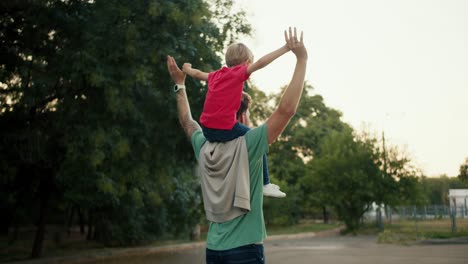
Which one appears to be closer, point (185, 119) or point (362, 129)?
point (185, 119)

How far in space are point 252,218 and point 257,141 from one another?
1.03 ft

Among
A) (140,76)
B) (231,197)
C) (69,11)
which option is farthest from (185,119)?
(69,11)

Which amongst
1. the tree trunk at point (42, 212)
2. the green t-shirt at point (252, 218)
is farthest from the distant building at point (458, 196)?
the green t-shirt at point (252, 218)

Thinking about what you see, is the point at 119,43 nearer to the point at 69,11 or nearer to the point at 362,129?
the point at 69,11

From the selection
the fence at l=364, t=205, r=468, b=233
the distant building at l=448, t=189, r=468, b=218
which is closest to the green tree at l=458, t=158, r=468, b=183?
the distant building at l=448, t=189, r=468, b=218

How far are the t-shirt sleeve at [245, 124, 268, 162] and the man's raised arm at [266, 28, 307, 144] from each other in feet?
0.08

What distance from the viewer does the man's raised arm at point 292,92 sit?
82.8 inches

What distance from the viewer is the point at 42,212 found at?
1895 cm

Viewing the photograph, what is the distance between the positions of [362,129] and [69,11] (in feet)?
79.7

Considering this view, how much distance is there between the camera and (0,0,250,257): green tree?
11.2m

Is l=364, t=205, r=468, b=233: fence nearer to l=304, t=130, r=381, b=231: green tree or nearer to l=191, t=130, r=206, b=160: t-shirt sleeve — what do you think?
l=304, t=130, r=381, b=231: green tree

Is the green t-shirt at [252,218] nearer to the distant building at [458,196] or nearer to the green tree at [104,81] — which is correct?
the green tree at [104,81]

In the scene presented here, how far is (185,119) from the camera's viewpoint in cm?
271

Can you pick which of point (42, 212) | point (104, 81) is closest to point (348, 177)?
point (42, 212)
